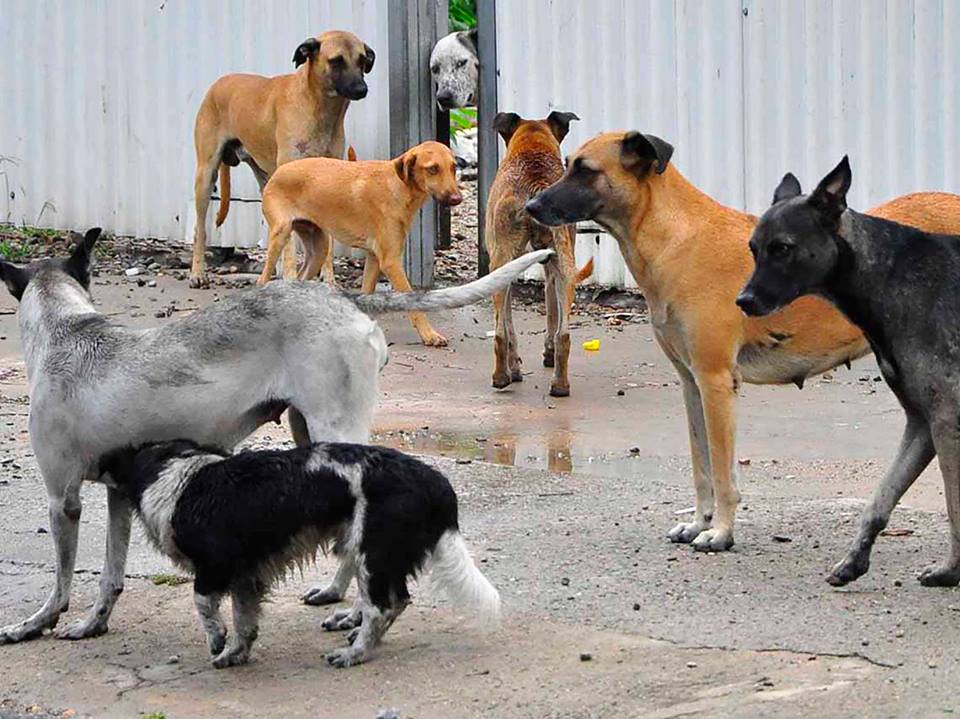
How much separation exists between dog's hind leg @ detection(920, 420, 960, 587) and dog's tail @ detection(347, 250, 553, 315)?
1.47 metres

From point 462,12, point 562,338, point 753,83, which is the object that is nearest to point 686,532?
point 562,338

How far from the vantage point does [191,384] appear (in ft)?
19.1

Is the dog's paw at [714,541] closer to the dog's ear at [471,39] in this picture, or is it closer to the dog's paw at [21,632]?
the dog's paw at [21,632]

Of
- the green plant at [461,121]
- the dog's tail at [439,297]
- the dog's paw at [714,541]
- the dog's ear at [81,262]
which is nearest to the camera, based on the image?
the dog's tail at [439,297]

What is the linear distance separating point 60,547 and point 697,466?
2.48 m

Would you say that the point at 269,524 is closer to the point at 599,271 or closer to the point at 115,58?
the point at 599,271

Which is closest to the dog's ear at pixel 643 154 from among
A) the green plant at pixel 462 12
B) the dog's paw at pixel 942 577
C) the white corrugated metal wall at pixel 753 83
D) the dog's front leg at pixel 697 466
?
the dog's front leg at pixel 697 466

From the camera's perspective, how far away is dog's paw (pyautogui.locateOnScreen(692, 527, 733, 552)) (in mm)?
6602

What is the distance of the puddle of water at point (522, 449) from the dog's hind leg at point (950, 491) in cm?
218

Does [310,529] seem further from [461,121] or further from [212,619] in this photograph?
[461,121]

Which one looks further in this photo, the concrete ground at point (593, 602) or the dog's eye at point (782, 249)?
the dog's eye at point (782, 249)

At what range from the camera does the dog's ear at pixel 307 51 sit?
41.5ft

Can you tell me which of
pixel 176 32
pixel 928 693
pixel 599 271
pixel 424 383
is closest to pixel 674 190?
pixel 928 693

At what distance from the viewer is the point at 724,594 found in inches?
237
